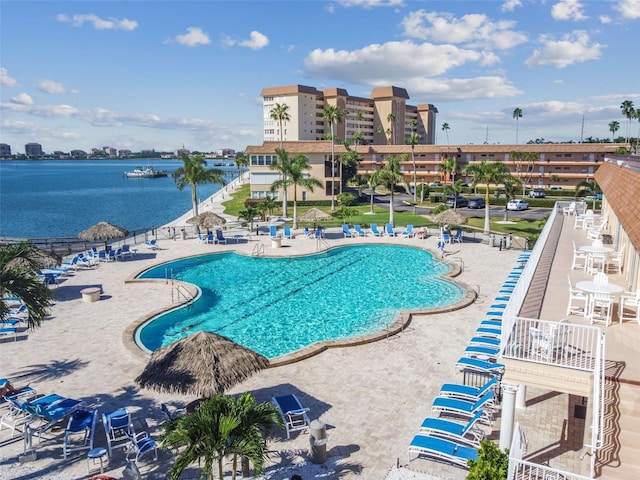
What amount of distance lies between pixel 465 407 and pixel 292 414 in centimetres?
407

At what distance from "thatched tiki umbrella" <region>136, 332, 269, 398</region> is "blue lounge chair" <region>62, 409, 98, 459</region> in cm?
133

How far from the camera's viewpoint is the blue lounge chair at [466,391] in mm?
11180

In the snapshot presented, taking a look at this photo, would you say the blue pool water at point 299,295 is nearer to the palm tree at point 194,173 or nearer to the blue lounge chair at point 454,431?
the blue lounge chair at point 454,431

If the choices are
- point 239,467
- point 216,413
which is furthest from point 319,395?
point 216,413

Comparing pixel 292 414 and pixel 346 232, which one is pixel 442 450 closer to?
pixel 292 414

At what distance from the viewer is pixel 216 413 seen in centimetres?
752

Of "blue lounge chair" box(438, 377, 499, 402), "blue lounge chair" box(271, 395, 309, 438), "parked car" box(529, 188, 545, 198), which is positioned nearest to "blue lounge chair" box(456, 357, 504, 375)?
"blue lounge chair" box(438, 377, 499, 402)

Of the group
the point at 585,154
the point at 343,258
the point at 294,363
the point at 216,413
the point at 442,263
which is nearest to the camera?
the point at 216,413

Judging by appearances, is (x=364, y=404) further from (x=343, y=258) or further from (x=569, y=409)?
(x=343, y=258)

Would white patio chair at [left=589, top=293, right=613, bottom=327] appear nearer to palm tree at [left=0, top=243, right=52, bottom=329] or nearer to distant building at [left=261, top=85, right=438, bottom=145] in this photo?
palm tree at [left=0, top=243, right=52, bottom=329]

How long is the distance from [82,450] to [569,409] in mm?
11330

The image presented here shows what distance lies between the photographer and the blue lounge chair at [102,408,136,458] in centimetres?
1003

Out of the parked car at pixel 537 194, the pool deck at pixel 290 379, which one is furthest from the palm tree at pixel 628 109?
the pool deck at pixel 290 379

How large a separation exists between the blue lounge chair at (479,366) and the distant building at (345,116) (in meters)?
97.9
